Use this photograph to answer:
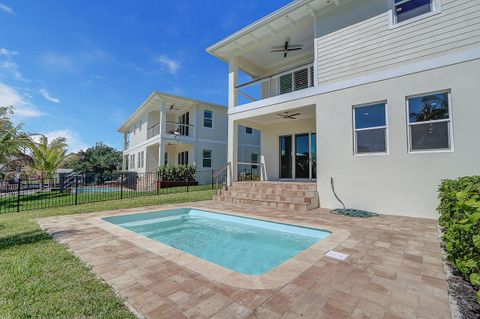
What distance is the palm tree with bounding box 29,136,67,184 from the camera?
52.3 ft

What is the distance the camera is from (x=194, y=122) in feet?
57.7

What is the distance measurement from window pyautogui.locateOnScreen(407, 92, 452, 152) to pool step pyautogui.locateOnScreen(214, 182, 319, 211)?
130 inches

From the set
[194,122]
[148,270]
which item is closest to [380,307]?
[148,270]

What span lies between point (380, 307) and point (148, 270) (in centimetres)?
274

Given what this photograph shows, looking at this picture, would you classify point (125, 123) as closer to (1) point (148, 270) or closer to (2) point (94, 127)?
(2) point (94, 127)

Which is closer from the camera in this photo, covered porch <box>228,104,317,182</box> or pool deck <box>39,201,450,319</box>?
pool deck <box>39,201,450,319</box>

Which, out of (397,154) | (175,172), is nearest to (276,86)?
(397,154)

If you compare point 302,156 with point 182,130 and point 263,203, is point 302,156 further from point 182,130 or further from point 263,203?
point 182,130

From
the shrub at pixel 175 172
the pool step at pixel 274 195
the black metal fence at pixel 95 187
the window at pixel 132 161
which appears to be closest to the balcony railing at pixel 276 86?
the pool step at pixel 274 195

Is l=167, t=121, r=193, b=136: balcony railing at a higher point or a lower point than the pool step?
higher

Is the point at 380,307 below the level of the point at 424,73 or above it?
below

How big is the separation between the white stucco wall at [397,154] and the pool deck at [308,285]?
2.23 meters

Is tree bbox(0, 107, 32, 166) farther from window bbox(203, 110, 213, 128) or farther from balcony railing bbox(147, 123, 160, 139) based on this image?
window bbox(203, 110, 213, 128)

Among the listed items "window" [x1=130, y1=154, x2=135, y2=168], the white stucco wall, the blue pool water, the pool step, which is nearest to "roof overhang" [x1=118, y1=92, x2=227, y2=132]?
"window" [x1=130, y1=154, x2=135, y2=168]
